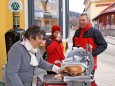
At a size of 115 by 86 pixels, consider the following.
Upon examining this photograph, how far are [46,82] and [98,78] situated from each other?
5.79m

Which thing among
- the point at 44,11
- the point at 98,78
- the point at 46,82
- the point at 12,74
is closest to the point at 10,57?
the point at 12,74

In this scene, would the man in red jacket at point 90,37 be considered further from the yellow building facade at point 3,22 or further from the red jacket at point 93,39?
the yellow building facade at point 3,22

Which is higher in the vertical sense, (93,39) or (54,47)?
(93,39)

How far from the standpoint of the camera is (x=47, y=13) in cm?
852

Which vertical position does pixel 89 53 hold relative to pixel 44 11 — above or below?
below

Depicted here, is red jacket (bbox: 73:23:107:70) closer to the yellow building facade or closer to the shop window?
the yellow building facade

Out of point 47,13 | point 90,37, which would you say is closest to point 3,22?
point 47,13

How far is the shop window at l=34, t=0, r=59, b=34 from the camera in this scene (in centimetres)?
811

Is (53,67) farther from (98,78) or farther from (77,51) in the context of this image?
(98,78)

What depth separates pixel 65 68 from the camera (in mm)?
3205

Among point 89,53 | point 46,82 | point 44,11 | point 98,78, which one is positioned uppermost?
point 44,11

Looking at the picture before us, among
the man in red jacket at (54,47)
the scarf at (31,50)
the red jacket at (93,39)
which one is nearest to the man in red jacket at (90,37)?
the red jacket at (93,39)

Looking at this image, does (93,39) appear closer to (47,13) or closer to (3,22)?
(3,22)

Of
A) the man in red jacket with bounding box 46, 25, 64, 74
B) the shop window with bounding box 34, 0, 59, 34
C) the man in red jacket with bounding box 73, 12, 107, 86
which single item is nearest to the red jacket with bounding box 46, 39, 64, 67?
the man in red jacket with bounding box 46, 25, 64, 74
